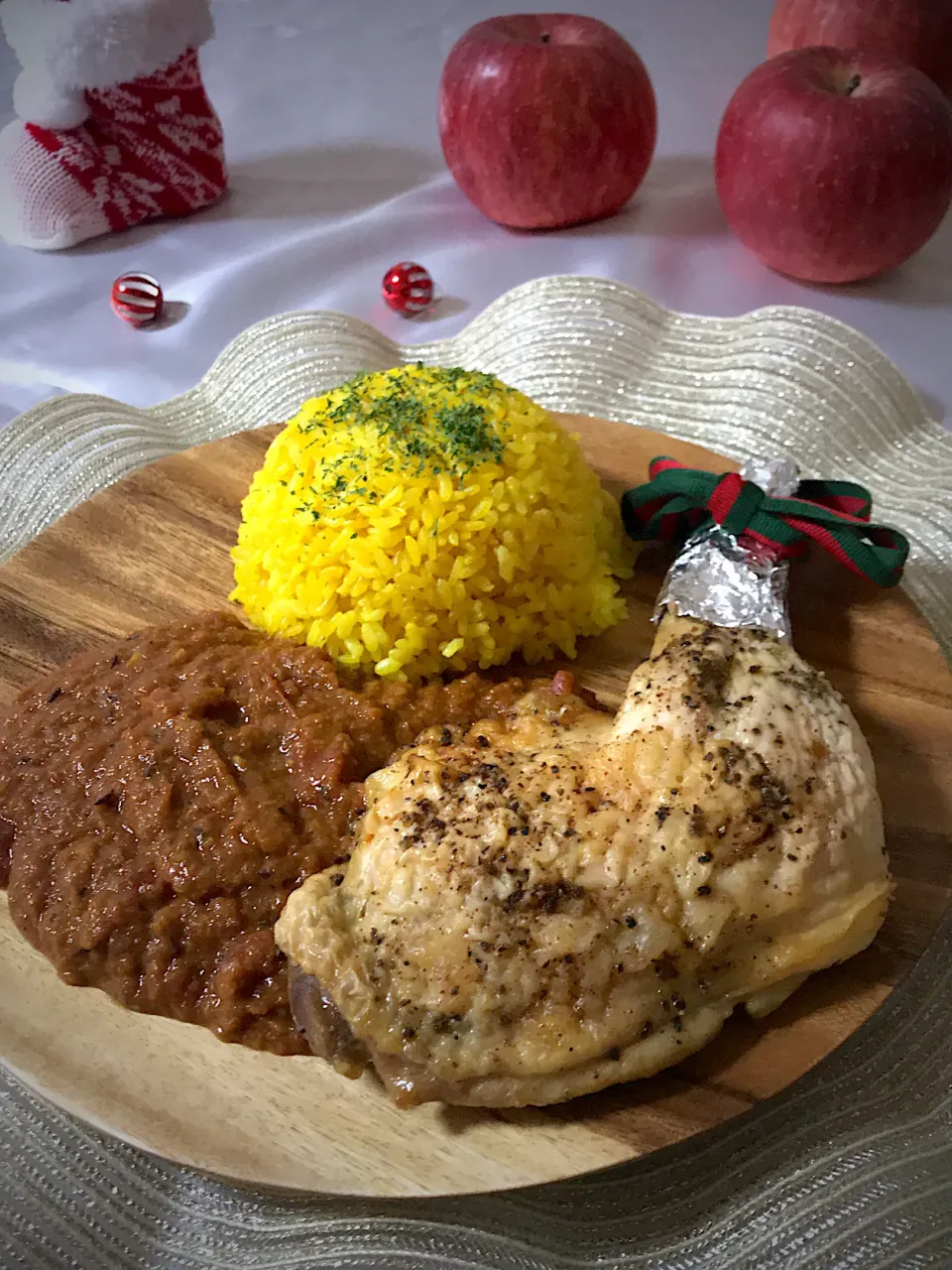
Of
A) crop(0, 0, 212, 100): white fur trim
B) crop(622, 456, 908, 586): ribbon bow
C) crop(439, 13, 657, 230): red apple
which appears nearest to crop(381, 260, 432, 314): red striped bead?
crop(439, 13, 657, 230): red apple

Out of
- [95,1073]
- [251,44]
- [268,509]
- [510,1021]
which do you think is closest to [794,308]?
[268,509]

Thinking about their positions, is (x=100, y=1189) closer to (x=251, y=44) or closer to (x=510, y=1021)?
(x=510, y=1021)

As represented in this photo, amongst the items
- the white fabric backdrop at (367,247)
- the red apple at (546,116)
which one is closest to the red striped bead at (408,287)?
the white fabric backdrop at (367,247)

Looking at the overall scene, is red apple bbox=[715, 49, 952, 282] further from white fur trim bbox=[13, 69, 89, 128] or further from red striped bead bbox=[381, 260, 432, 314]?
white fur trim bbox=[13, 69, 89, 128]

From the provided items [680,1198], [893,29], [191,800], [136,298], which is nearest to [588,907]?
[680,1198]

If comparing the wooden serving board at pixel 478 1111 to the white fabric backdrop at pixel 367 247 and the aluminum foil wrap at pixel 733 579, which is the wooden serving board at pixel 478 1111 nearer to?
the aluminum foil wrap at pixel 733 579

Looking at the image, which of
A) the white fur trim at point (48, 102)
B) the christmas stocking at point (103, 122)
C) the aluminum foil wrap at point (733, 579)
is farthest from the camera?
the white fur trim at point (48, 102)
